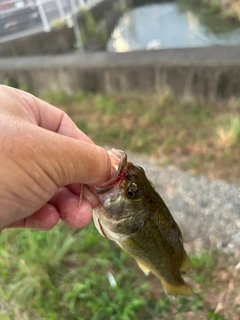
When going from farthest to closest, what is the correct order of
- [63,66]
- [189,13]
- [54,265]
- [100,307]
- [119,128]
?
1. [189,13]
2. [63,66]
3. [119,128]
4. [54,265]
5. [100,307]

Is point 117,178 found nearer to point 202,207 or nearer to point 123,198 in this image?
point 123,198

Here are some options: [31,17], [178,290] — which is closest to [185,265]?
[178,290]

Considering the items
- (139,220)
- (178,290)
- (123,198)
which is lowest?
(178,290)

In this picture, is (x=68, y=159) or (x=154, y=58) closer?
(x=68, y=159)

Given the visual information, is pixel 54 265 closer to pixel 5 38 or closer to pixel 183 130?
pixel 183 130

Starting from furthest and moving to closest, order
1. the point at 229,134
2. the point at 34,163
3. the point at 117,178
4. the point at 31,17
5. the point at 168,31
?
the point at 168,31
the point at 31,17
the point at 229,134
the point at 117,178
the point at 34,163

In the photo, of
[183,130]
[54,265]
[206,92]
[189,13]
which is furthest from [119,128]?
[189,13]

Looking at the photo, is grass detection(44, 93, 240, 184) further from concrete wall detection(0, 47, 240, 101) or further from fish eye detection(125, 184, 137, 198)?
fish eye detection(125, 184, 137, 198)

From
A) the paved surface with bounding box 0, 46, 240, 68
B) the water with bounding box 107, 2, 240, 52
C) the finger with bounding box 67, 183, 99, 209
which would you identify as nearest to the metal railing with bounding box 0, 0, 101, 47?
the water with bounding box 107, 2, 240, 52
